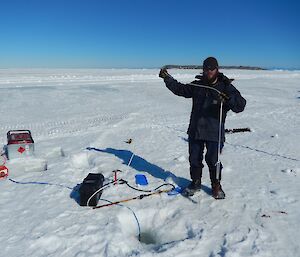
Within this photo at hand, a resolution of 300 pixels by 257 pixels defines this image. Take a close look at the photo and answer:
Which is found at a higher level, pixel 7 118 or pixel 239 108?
pixel 239 108

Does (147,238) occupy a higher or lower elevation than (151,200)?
lower

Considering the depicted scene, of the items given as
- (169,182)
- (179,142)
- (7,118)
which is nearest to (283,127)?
(179,142)

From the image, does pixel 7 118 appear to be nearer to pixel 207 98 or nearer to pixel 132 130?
pixel 132 130

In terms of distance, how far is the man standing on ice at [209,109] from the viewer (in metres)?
3.95

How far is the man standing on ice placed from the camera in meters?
3.95

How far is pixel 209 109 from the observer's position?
4199 mm

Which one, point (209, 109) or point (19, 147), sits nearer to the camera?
point (209, 109)

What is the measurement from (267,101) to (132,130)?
839 centimetres

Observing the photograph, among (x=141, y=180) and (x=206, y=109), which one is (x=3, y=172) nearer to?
(x=141, y=180)

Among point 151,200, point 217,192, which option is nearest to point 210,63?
point 217,192

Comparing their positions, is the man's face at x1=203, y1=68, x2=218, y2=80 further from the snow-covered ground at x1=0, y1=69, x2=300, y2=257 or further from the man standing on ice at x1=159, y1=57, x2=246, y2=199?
the snow-covered ground at x1=0, y1=69, x2=300, y2=257

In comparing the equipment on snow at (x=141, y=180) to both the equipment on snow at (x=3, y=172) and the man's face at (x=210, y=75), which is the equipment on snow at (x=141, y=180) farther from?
the equipment on snow at (x=3, y=172)

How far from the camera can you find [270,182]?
16.4ft

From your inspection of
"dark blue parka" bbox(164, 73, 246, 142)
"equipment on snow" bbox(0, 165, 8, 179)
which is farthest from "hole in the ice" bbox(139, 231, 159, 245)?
"equipment on snow" bbox(0, 165, 8, 179)
